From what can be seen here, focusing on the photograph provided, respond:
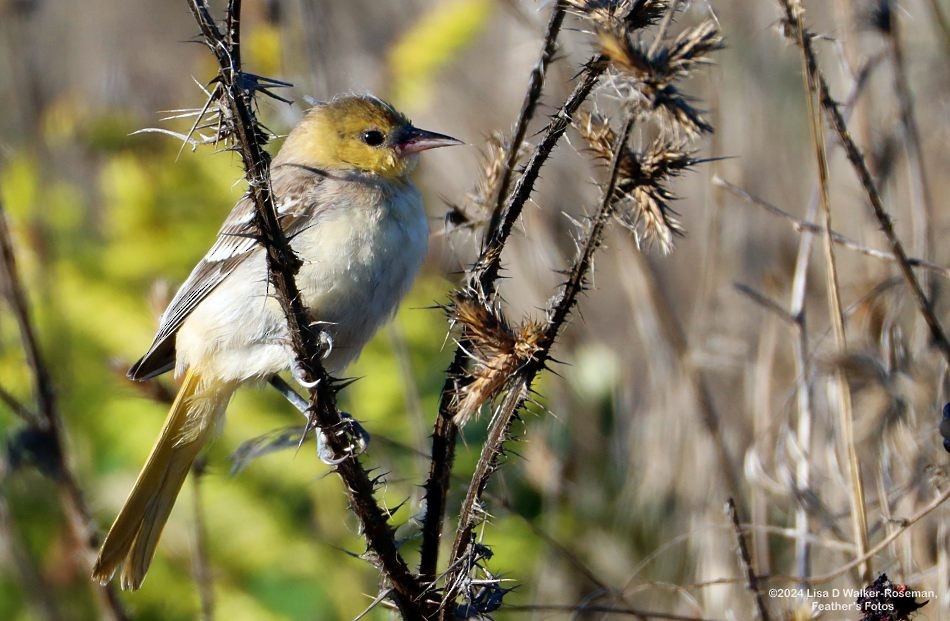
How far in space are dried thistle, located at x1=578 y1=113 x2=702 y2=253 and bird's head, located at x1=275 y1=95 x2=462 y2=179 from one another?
4.48 ft

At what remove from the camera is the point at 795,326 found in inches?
116

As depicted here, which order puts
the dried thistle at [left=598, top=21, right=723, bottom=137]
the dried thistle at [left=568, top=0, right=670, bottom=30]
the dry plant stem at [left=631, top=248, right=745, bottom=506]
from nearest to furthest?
1. the dried thistle at [left=598, top=21, right=723, bottom=137]
2. the dried thistle at [left=568, top=0, right=670, bottom=30]
3. the dry plant stem at [left=631, top=248, right=745, bottom=506]

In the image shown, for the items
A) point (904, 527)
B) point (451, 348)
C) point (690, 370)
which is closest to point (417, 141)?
point (690, 370)

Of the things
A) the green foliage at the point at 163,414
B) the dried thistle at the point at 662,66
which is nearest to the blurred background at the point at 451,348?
the green foliage at the point at 163,414

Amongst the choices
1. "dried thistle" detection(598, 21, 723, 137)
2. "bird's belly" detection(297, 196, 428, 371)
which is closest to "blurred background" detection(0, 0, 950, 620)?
"bird's belly" detection(297, 196, 428, 371)

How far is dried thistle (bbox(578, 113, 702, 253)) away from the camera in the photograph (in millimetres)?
1757

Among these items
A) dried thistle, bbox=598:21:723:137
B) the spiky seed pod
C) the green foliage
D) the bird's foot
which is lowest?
the green foliage

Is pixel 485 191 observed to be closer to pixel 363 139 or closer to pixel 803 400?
pixel 363 139

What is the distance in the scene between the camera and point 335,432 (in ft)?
6.86

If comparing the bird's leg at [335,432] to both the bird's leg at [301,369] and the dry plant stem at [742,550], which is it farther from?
the dry plant stem at [742,550]

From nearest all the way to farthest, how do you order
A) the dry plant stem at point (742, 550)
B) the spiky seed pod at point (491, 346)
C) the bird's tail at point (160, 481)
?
the spiky seed pod at point (491, 346) < the dry plant stem at point (742, 550) < the bird's tail at point (160, 481)

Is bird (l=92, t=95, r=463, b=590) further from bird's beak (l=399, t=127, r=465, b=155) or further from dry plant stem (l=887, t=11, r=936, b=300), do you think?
dry plant stem (l=887, t=11, r=936, b=300)

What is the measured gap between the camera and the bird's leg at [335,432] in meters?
2.09

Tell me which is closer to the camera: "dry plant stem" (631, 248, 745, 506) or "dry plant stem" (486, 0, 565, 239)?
"dry plant stem" (486, 0, 565, 239)
